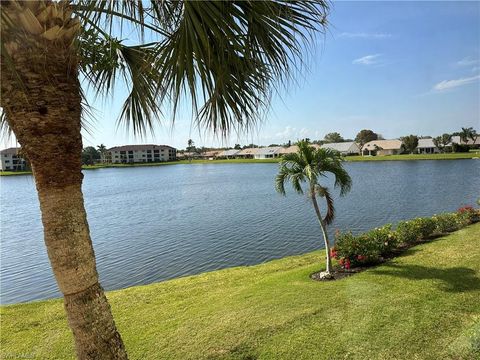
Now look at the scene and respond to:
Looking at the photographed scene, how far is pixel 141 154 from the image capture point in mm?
148250

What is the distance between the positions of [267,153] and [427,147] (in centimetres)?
5352

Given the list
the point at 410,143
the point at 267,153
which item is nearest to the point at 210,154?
the point at 267,153

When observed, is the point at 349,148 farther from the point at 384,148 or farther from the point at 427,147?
the point at 427,147

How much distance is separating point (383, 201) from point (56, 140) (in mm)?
28297

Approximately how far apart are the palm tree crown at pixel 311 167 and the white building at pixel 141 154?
138 meters

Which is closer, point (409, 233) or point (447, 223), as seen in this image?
point (409, 233)

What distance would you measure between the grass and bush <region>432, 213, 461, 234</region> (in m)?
2.87

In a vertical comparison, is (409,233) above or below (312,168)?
below

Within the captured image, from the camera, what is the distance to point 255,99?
332 cm

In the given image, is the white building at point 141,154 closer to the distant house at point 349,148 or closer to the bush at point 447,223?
the distant house at point 349,148

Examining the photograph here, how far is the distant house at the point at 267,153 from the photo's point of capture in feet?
430

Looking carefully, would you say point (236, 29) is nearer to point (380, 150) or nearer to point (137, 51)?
point (137, 51)

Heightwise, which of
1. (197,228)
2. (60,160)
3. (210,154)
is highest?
(210,154)

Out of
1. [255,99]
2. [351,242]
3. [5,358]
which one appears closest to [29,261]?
[5,358]
